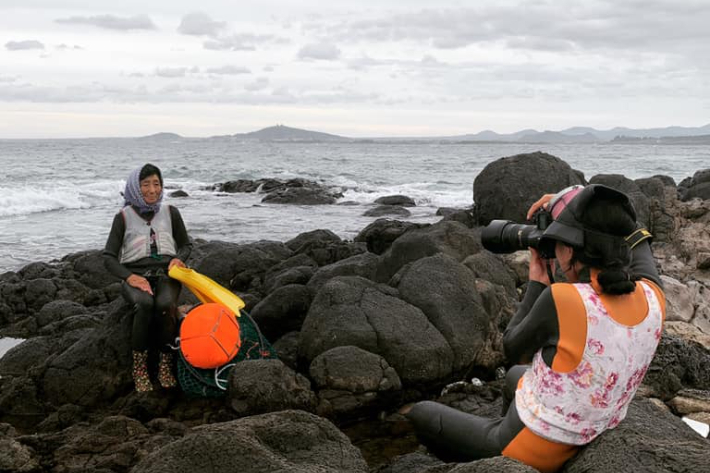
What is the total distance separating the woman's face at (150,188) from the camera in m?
5.99

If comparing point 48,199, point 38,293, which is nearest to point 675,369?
point 38,293

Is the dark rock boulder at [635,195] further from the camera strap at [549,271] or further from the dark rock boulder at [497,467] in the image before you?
the dark rock boulder at [497,467]

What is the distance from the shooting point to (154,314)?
5949 mm

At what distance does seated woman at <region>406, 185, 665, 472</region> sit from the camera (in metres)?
3.08

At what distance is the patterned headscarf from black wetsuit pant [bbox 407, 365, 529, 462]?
10.2ft

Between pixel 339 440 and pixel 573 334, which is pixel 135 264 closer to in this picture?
pixel 339 440

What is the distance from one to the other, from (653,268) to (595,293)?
617 mm

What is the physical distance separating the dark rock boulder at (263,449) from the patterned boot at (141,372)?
9.06 feet

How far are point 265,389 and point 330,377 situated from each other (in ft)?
2.13

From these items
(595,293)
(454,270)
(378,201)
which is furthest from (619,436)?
(378,201)

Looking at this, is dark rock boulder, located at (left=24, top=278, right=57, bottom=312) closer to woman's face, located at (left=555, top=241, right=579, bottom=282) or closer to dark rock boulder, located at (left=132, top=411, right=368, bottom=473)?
dark rock boulder, located at (left=132, top=411, right=368, bottom=473)

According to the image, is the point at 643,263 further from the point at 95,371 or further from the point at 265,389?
Answer: the point at 95,371

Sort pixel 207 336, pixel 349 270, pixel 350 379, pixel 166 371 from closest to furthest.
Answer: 1. pixel 207 336
2. pixel 350 379
3. pixel 166 371
4. pixel 349 270

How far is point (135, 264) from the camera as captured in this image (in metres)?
6.15
